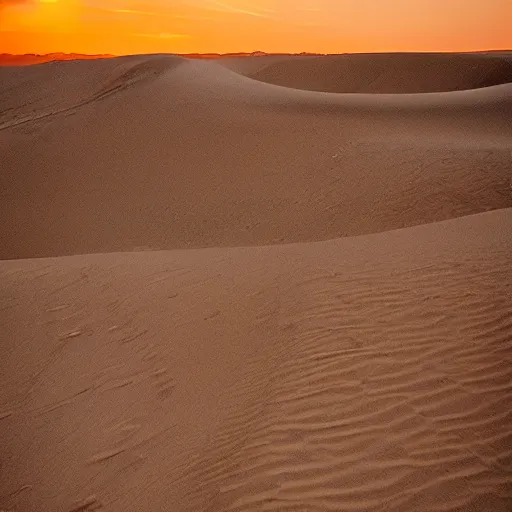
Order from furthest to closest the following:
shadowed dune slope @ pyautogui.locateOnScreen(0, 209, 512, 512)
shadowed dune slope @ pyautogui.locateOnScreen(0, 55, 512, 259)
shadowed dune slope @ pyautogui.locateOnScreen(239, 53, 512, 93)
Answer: shadowed dune slope @ pyautogui.locateOnScreen(239, 53, 512, 93) < shadowed dune slope @ pyautogui.locateOnScreen(0, 55, 512, 259) < shadowed dune slope @ pyautogui.locateOnScreen(0, 209, 512, 512)

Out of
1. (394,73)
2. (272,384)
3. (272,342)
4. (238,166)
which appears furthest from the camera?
(394,73)

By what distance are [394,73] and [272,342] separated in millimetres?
35557

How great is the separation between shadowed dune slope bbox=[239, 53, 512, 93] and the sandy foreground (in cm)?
2431

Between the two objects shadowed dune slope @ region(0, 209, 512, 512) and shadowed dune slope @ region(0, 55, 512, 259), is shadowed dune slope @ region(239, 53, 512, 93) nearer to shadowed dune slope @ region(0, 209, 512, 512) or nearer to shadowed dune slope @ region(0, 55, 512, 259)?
shadowed dune slope @ region(0, 55, 512, 259)

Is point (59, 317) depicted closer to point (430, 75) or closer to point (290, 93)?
point (290, 93)

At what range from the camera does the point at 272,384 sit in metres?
3.87

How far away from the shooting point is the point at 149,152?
13664 mm

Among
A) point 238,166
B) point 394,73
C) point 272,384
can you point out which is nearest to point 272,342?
point 272,384

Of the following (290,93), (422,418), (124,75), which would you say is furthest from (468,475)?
(124,75)

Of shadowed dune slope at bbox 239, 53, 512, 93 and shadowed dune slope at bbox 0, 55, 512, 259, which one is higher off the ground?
shadowed dune slope at bbox 239, 53, 512, 93

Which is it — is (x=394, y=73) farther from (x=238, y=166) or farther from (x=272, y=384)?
(x=272, y=384)

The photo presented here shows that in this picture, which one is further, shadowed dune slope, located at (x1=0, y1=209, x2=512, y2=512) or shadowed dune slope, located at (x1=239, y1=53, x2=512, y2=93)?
shadowed dune slope, located at (x1=239, y1=53, x2=512, y2=93)

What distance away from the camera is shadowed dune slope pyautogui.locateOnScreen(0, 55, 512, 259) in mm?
9719

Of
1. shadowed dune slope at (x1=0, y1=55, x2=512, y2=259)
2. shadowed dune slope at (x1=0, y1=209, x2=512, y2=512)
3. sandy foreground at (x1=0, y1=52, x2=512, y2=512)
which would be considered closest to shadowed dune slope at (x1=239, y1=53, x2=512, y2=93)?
shadowed dune slope at (x1=0, y1=55, x2=512, y2=259)
